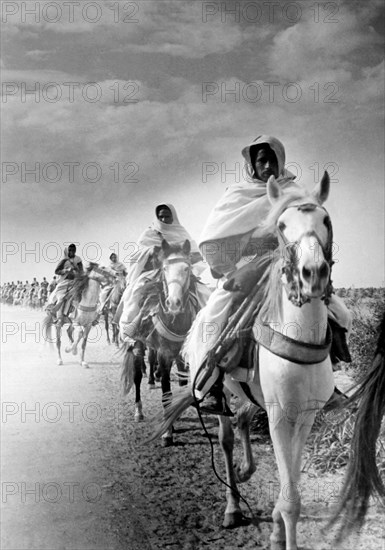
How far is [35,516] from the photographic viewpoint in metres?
3.76

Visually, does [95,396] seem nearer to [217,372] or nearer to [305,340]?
[217,372]

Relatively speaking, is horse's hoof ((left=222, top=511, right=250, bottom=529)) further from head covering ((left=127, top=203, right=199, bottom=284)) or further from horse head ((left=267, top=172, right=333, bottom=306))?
head covering ((left=127, top=203, right=199, bottom=284))

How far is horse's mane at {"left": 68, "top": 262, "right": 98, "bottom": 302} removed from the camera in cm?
934

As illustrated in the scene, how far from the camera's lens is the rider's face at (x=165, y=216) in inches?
205

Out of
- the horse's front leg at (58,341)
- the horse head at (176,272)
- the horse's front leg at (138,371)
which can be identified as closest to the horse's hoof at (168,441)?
the horse's front leg at (138,371)

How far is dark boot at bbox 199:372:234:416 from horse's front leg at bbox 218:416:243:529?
0.78 feet

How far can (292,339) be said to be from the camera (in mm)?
2605

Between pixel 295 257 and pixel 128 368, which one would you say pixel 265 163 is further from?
pixel 128 368

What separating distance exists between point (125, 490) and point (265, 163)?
7.98 ft

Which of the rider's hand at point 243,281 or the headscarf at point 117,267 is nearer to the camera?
the rider's hand at point 243,281

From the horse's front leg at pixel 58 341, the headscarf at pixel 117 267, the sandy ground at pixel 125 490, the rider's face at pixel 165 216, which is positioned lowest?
the sandy ground at pixel 125 490

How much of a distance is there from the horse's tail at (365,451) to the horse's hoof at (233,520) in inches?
27.1

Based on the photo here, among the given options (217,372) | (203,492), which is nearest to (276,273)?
(217,372)

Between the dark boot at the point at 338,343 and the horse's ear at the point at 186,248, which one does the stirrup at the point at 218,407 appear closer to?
the dark boot at the point at 338,343
